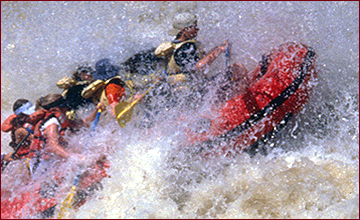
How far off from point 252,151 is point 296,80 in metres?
0.66

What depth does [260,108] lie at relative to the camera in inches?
98.0

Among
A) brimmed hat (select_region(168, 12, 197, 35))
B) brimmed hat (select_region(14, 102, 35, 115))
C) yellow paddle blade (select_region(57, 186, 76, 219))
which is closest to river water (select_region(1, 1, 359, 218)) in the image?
yellow paddle blade (select_region(57, 186, 76, 219))

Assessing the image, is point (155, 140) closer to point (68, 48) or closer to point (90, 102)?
point (90, 102)

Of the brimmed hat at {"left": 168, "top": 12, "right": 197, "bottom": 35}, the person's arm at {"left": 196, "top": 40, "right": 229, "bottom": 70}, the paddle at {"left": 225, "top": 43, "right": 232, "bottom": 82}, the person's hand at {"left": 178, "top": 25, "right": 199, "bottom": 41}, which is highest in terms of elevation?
the brimmed hat at {"left": 168, "top": 12, "right": 197, "bottom": 35}

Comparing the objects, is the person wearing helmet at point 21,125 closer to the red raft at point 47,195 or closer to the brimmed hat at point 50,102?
the brimmed hat at point 50,102

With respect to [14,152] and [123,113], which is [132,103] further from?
[14,152]

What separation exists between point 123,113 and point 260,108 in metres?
1.14

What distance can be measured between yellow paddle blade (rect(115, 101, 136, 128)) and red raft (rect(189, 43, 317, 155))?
0.64m

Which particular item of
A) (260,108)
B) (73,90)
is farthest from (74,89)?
(260,108)

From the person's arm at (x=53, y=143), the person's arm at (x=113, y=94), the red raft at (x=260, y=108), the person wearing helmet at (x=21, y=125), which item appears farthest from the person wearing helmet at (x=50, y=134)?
the red raft at (x=260, y=108)

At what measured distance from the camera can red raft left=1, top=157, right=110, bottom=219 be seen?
238 cm

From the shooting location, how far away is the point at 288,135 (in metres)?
2.72

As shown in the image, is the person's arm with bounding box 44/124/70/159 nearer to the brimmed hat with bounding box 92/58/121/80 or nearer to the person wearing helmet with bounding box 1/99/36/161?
the person wearing helmet with bounding box 1/99/36/161

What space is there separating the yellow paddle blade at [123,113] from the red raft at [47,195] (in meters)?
0.37
